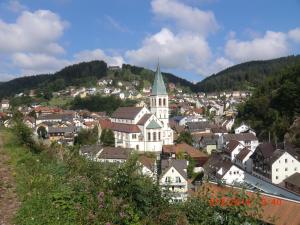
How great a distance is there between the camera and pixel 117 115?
61062 mm

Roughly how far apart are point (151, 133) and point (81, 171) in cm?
4329

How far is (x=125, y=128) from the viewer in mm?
54094

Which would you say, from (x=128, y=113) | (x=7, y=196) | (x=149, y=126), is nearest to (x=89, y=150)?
(x=7, y=196)

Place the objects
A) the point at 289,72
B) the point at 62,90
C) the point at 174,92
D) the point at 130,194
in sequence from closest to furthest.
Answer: the point at 130,194 → the point at 289,72 → the point at 62,90 → the point at 174,92

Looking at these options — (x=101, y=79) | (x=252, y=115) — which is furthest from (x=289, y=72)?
(x=101, y=79)

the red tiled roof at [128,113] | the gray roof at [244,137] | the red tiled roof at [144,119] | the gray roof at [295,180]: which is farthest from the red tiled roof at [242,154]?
the red tiled roof at [128,113]

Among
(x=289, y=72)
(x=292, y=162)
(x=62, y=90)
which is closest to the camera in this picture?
(x=292, y=162)

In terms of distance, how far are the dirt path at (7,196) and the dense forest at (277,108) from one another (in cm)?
4104

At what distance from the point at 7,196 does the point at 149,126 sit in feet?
146

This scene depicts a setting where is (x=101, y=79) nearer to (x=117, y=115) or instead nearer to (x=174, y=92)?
(x=174, y=92)

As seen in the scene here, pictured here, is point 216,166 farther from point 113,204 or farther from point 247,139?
point 113,204

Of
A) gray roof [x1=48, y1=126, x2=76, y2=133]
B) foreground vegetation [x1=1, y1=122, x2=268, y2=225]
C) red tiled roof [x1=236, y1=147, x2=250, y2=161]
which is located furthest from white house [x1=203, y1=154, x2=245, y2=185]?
gray roof [x1=48, y1=126, x2=76, y2=133]

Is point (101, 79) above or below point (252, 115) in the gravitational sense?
above

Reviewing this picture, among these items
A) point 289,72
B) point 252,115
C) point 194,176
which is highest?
point 289,72
